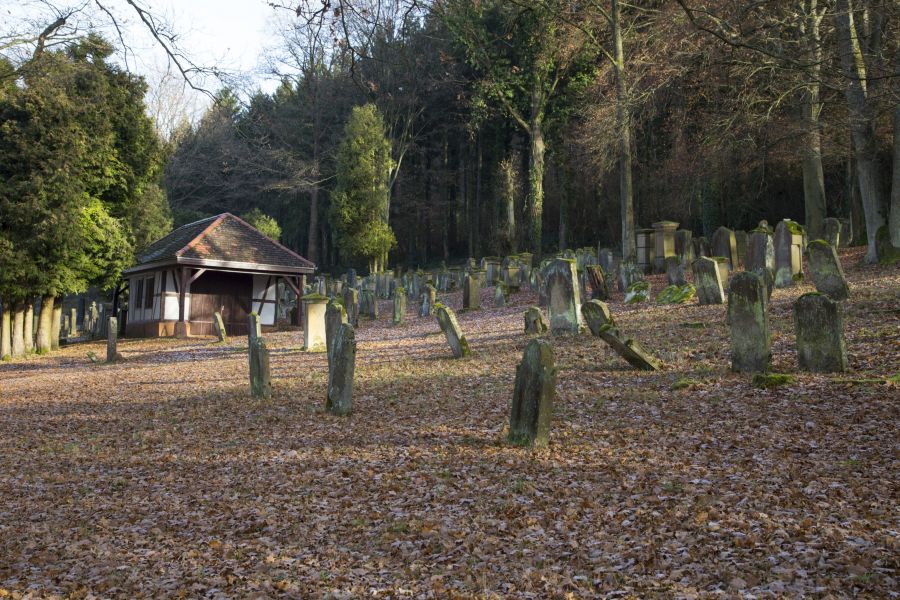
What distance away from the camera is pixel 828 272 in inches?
518

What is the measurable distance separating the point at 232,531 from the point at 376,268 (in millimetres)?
37680

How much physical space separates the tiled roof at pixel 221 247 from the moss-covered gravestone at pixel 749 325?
2214 centimetres

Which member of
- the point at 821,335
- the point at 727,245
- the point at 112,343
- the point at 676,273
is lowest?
the point at 112,343

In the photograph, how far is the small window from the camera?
30353 mm

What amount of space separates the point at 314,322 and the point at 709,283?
967 cm

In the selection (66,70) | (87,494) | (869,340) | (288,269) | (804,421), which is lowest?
(87,494)

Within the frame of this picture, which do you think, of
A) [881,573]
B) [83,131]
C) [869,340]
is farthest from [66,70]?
[881,573]

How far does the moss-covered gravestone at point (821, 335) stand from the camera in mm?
8992

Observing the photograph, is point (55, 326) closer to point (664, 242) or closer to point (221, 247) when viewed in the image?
point (221, 247)

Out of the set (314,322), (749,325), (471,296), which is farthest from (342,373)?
(471,296)

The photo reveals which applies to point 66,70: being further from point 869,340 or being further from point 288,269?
point 869,340

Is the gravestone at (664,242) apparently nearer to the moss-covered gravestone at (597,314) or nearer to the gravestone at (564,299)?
the gravestone at (564,299)

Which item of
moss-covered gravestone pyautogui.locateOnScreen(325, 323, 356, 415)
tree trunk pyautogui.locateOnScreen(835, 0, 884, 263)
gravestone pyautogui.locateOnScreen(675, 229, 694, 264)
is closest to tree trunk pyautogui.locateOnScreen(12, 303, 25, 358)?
moss-covered gravestone pyautogui.locateOnScreen(325, 323, 356, 415)

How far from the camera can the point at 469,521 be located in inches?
224
